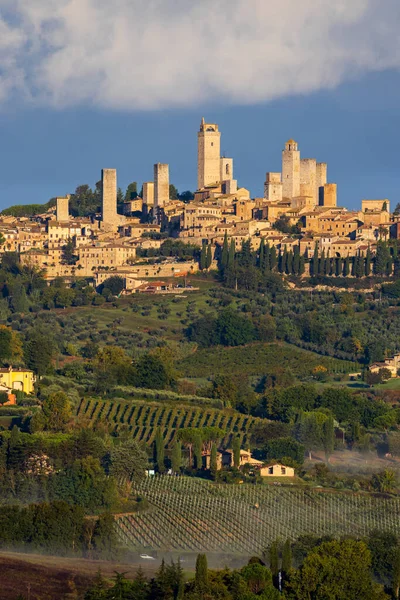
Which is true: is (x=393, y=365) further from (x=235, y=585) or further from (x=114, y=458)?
(x=235, y=585)

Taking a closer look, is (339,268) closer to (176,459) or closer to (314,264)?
(314,264)

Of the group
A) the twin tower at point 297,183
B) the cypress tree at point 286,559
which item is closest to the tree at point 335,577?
the cypress tree at point 286,559

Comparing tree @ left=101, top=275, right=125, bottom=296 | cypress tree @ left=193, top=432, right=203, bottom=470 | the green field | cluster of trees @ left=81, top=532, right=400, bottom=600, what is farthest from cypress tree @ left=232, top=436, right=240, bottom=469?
tree @ left=101, top=275, right=125, bottom=296

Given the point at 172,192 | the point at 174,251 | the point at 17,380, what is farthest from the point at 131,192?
the point at 17,380

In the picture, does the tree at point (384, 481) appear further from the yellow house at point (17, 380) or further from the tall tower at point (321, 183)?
the tall tower at point (321, 183)

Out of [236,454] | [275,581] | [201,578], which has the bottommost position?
[275,581]

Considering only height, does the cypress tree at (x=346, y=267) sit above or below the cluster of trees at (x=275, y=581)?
above

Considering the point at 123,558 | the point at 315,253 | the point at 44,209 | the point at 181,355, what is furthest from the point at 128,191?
the point at 123,558
